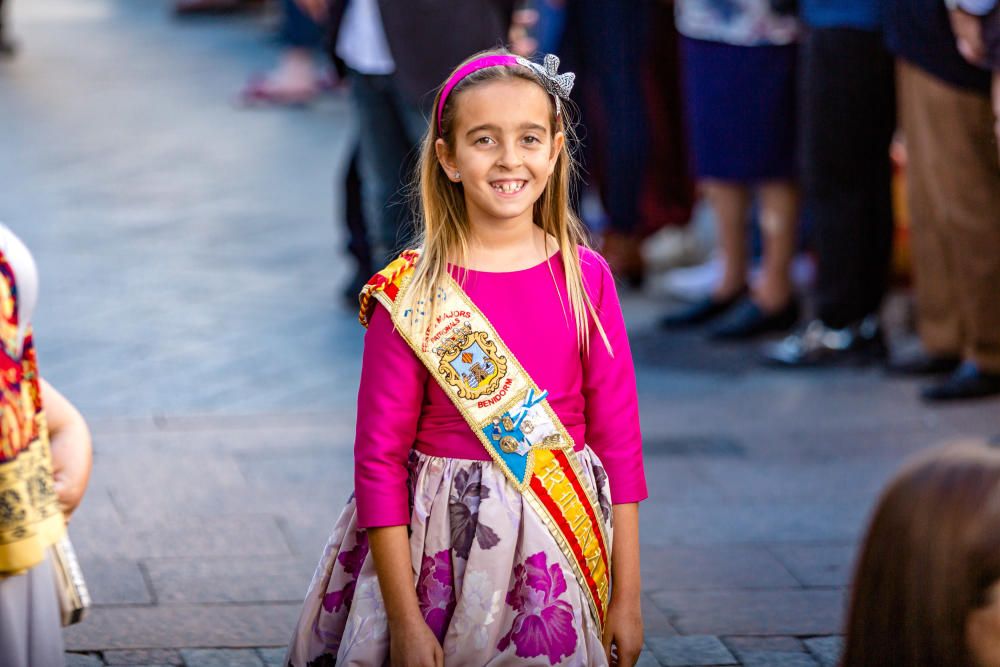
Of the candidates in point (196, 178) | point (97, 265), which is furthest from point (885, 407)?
point (196, 178)

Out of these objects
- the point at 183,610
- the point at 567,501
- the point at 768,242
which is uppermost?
the point at 567,501

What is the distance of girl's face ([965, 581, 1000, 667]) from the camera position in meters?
1.78

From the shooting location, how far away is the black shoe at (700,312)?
6.26 m

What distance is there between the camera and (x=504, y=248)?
264 cm

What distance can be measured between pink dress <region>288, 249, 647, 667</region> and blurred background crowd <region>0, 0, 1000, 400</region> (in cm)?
221

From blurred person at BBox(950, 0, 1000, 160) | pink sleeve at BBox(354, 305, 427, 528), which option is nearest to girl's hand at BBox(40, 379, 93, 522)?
pink sleeve at BBox(354, 305, 427, 528)

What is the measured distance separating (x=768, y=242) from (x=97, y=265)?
299 centimetres

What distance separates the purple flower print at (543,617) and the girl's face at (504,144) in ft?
1.94

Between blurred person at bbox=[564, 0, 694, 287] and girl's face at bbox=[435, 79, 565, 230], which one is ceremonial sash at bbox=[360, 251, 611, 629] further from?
blurred person at bbox=[564, 0, 694, 287]

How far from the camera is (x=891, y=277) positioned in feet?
21.9

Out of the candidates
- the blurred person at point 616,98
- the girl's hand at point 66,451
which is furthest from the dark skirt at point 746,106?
the girl's hand at point 66,451

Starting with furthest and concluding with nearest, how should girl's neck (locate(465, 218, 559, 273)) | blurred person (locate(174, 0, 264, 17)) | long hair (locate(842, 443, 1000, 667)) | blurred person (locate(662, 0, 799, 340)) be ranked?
blurred person (locate(174, 0, 264, 17)), blurred person (locate(662, 0, 799, 340)), girl's neck (locate(465, 218, 559, 273)), long hair (locate(842, 443, 1000, 667))

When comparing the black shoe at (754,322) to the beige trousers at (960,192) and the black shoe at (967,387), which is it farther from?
the black shoe at (967,387)

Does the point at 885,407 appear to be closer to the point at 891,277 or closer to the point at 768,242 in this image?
the point at 768,242
